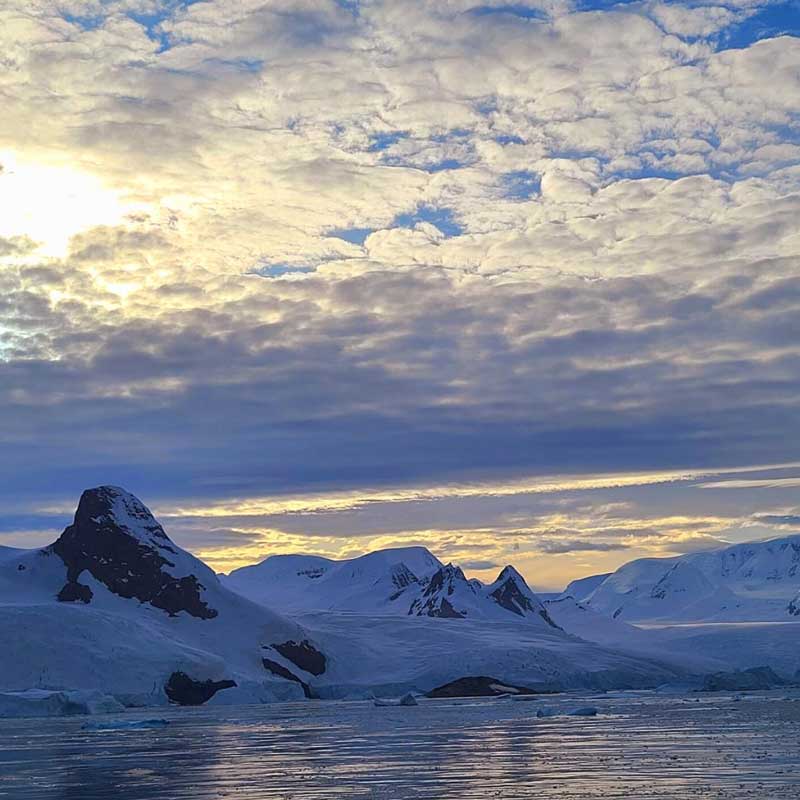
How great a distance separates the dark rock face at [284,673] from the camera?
154m

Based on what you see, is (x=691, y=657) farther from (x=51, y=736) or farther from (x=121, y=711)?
(x=51, y=736)

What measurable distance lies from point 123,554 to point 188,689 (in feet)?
167

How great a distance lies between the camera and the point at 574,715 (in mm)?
87188

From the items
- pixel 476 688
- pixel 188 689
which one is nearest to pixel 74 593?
pixel 188 689

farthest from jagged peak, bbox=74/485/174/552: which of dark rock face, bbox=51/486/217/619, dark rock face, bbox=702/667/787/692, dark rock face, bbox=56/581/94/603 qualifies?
dark rock face, bbox=702/667/787/692

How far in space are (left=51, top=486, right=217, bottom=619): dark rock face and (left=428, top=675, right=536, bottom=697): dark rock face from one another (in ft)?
116

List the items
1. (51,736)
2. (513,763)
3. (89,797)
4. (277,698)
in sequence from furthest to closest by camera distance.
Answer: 1. (277,698)
2. (51,736)
3. (513,763)
4. (89,797)

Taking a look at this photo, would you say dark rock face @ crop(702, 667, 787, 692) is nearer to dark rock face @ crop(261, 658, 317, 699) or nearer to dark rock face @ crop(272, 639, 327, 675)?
dark rock face @ crop(261, 658, 317, 699)

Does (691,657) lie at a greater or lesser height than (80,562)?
lesser

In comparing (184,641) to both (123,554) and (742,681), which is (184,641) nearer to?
(123,554)

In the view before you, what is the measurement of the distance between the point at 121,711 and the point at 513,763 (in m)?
70.7

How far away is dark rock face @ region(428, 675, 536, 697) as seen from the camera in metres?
148

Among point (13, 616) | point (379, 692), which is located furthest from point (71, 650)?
point (379, 692)

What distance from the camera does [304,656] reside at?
161000 millimetres
